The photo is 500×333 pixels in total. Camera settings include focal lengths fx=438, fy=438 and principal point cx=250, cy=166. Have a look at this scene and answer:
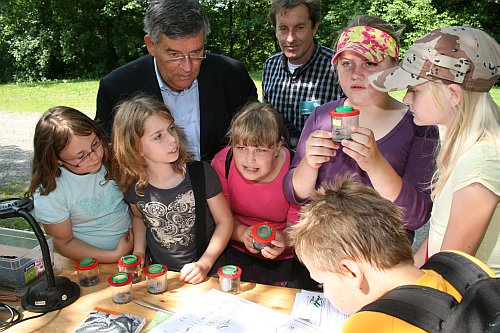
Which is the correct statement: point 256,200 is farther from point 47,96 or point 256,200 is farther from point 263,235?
point 47,96

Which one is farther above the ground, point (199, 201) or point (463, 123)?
point (463, 123)

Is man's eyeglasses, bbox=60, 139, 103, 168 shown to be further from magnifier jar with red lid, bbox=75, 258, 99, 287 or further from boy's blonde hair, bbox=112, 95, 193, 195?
magnifier jar with red lid, bbox=75, 258, 99, 287

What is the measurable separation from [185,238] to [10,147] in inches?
310

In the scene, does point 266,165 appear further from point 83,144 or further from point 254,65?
point 254,65

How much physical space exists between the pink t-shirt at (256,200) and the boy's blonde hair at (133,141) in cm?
36

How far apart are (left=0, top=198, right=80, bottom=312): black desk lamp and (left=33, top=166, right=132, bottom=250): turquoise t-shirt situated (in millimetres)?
499

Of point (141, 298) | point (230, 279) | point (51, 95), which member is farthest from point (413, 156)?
point (51, 95)

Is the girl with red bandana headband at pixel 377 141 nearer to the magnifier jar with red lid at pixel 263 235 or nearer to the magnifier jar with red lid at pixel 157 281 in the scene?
the magnifier jar with red lid at pixel 263 235

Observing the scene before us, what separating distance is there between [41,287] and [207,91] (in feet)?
5.79

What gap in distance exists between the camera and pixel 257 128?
2723mm

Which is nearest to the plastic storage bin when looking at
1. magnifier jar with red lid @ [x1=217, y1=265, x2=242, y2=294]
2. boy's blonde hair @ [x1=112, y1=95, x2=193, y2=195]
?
boy's blonde hair @ [x1=112, y1=95, x2=193, y2=195]

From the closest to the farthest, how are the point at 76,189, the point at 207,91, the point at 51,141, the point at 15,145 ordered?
the point at 51,141, the point at 76,189, the point at 207,91, the point at 15,145

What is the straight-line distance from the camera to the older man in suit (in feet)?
9.40

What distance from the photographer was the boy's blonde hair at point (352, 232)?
57.3 inches
